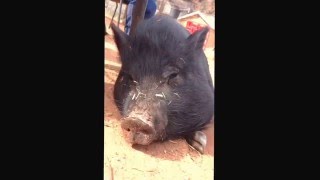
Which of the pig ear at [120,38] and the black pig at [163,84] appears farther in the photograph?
the pig ear at [120,38]

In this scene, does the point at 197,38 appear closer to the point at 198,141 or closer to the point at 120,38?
the point at 120,38

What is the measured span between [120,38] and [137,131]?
2.38ft

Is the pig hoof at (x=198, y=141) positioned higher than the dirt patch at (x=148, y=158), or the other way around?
the pig hoof at (x=198, y=141)

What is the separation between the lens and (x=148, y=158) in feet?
13.4

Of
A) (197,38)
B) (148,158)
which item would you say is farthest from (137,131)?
(197,38)

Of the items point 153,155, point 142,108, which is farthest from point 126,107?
point 153,155

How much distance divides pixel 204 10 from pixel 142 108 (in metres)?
0.88

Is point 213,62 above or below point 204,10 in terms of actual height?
below

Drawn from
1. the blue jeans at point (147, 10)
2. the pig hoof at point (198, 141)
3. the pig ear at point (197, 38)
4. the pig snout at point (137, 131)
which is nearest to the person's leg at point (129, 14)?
the blue jeans at point (147, 10)

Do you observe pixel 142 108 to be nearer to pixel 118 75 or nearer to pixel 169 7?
pixel 118 75

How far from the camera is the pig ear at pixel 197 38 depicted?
406cm

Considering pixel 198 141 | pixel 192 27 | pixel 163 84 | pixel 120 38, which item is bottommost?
pixel 198 141

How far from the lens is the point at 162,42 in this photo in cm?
404

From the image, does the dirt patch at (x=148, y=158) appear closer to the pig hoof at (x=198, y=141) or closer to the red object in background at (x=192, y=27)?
the pig hoof at (x=198, y=141)
